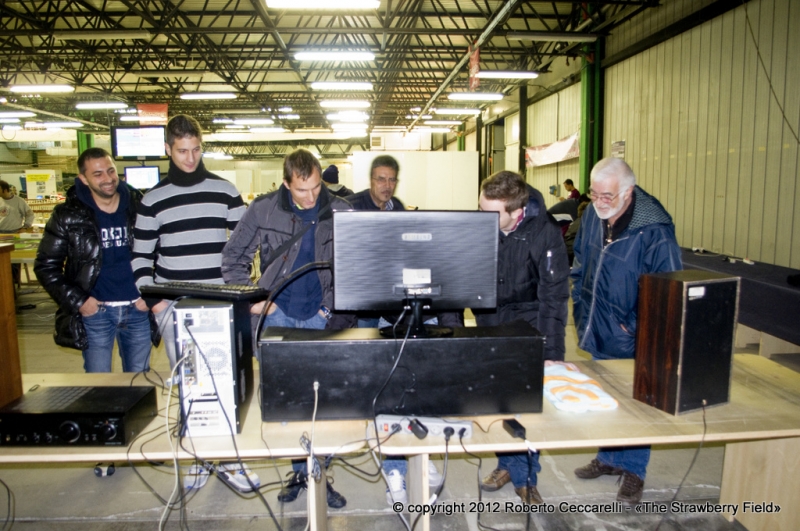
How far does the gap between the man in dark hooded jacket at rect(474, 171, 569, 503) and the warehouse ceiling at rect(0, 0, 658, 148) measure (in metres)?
3.86

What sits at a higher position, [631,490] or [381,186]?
[381,186]

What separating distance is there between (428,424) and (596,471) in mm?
1398

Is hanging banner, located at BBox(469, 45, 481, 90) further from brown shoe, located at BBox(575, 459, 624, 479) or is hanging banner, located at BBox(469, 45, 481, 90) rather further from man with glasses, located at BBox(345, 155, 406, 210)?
brown shoe, located at BBox(575, 459, 624, 479)

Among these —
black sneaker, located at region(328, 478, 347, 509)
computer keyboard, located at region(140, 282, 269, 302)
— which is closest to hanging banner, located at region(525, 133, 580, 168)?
black sneaker, located at region(328, 478, 347, 509)

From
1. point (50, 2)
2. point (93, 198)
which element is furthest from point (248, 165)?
point (93, 198)

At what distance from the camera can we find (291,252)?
2.08 meters

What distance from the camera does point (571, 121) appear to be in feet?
31.6

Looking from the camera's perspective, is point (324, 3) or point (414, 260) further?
point (324, 3)

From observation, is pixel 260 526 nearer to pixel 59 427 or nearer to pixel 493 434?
pixel 59 427

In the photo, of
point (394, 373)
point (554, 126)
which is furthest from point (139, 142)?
point (554, 126)

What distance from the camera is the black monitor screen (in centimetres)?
137

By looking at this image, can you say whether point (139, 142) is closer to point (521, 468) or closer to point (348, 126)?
point (521, 468)

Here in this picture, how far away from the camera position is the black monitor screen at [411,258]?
1370 millimetres

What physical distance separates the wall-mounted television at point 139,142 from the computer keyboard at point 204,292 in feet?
16.6
